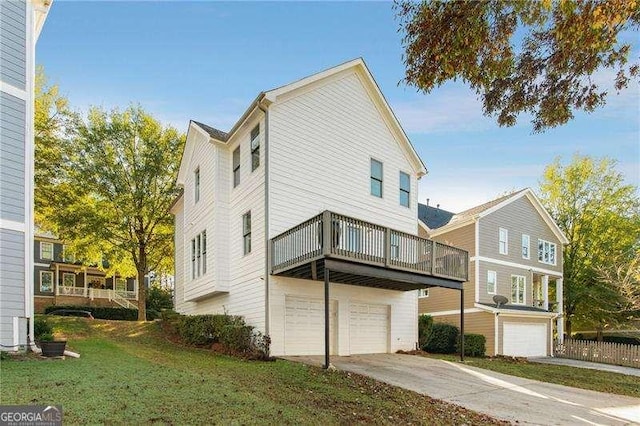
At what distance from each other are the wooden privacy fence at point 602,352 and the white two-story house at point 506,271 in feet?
3.00

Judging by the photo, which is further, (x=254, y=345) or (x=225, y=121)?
(x=225, y=121)

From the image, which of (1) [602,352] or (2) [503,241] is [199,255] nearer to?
(2) [503,241]

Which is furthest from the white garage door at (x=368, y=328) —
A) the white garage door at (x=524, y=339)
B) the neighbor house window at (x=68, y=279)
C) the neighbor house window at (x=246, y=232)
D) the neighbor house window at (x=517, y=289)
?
the neighbor house window at (x=68, y=279)

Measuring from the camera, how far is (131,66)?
14.6m

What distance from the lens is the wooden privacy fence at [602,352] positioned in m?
22.5

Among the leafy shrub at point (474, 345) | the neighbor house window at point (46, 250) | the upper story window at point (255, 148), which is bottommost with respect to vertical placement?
the leafy shrub at point (474, 345)

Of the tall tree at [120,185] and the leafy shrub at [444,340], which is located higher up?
the tall tree at [120,185]

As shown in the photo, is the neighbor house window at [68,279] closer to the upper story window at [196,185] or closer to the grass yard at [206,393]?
the upper story window at [196,185]

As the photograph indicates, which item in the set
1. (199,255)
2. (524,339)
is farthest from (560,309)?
(199,255)

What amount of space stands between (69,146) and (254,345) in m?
17.5

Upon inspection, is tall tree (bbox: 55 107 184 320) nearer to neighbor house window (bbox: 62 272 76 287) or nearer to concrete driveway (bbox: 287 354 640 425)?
neighbor house window (bbox: 62 272 76 287)

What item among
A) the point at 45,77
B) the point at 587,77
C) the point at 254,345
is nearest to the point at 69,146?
the point at 45,77

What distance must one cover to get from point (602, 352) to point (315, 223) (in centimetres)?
2022

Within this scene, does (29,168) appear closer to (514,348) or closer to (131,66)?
(131,66)
